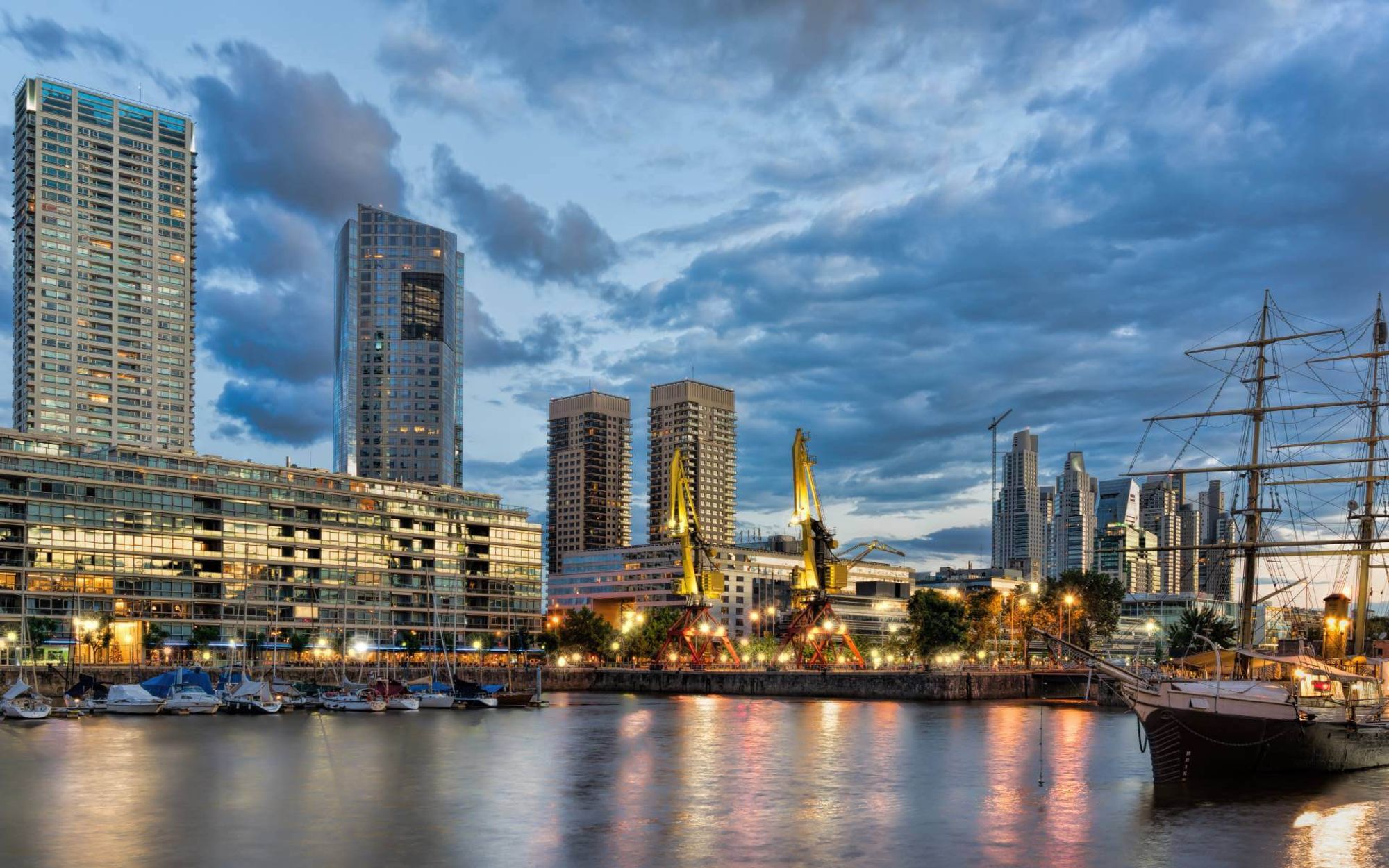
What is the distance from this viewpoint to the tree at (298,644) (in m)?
187

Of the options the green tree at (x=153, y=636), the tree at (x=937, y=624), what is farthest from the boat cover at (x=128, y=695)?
the tree at (x=937, y=624)

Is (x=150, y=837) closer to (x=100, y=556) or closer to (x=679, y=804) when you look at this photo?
(x=679, y=804)

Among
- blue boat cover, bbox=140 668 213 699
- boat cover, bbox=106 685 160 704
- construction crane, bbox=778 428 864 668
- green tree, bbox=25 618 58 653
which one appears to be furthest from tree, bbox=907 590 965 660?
green tree, bbox=25 618 58 653

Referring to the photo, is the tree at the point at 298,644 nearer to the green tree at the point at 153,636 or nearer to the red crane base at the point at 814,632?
the green tree at the point at 153,636

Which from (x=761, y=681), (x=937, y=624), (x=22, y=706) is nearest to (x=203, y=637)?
(x=22, y=706)

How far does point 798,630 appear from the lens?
7594 inches

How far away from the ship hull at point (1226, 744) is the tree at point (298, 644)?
148247mm

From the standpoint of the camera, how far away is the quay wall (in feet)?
514

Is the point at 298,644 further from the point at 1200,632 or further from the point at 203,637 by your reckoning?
the point at 1200,632

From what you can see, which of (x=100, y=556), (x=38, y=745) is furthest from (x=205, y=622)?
(x=38, y=745)

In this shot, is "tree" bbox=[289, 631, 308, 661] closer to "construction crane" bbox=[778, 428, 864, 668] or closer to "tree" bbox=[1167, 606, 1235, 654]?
"construction crane" bbox=[778, 428, 864, 668]

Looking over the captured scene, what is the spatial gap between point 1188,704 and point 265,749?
200 ft

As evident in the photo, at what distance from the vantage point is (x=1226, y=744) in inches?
2527

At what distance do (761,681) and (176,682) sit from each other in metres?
80.6
